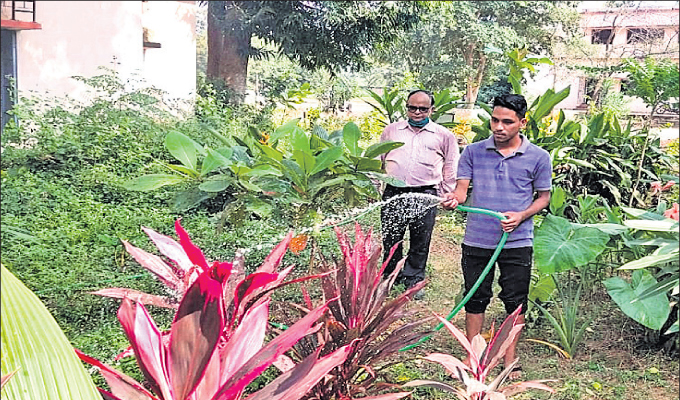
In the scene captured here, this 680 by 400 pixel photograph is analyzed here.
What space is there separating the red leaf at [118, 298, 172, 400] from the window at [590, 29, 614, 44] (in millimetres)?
7037

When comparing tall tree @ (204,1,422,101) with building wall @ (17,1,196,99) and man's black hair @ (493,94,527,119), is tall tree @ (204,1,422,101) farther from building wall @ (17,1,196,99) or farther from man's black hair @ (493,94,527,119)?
man's black hair @ (493,94,527,119)

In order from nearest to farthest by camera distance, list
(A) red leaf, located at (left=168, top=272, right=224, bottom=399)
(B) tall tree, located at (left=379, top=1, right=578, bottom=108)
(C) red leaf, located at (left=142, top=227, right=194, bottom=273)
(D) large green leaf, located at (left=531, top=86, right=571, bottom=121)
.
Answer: (A) red leaf, located at (left=168, top=272, right=224, bottom=399) < (C) red leaf, located at (left=142, top=227, right=194, bottom=273) < (D) large green leaf, located at (left=531, top=86, right=571, bottom=121) < (B) tall tree, located at (left=379, top=1, right=578, bottom=108)

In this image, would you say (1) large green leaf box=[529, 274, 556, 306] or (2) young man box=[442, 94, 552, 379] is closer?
(2) young man box=[442, 94, 552, 379]

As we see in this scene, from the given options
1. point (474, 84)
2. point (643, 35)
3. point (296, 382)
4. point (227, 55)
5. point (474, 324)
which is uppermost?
point (643, 35)

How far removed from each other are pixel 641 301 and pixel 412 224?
1.02m

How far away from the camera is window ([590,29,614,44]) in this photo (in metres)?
7.12

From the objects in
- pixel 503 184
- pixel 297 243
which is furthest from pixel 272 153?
pixel 503 184

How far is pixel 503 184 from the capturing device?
1907mm

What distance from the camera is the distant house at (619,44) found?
5.81m

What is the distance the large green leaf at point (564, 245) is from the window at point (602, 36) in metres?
5.43

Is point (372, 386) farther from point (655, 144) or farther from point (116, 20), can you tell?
point (116, 20)

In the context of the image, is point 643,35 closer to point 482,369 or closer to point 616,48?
point 616,48

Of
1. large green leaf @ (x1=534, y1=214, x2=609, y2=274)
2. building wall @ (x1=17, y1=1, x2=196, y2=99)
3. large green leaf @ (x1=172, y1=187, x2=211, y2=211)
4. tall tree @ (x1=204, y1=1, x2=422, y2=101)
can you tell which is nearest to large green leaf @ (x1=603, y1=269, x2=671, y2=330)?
large green leaf @ (x1=534, y1=214, x2=609, y2=274)

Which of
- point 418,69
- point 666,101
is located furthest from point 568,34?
point 666,101
